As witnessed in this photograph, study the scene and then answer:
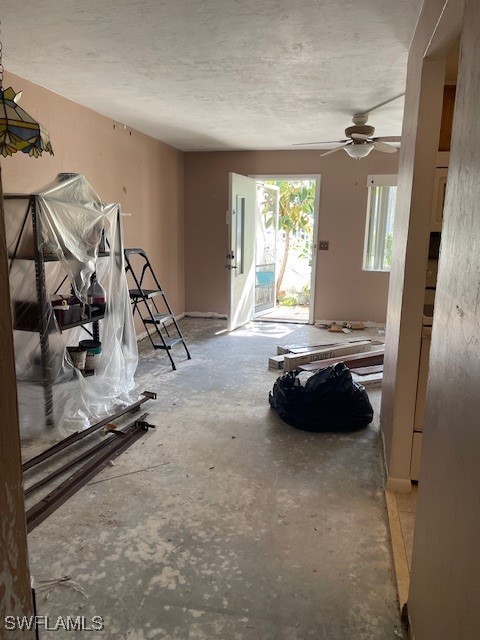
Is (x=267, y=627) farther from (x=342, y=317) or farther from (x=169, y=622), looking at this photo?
(x=342, y=317)

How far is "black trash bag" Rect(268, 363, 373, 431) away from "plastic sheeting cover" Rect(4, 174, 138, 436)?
4.20 ft

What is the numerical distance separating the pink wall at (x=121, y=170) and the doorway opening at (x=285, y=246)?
1.20 m

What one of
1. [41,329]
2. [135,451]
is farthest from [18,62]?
[135,451]

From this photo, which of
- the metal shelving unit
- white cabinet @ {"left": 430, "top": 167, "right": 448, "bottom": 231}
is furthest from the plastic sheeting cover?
white cabinet @ {"left": 430, "top": 167, "right": 448, "bottom": 231}

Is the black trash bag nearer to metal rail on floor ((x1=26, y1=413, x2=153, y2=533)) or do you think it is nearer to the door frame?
metal rail on floor ((x1=26, y1=413, x2=153, y2=533))

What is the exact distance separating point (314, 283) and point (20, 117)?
4851 mm

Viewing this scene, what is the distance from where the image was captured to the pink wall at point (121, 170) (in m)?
3.39

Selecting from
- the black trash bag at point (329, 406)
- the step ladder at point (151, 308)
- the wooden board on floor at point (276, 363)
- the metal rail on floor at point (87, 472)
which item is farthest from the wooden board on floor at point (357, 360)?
the metal rail on floor at point (87, 472)

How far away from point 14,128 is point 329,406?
2427mm

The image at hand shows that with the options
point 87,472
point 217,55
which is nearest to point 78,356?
point 87,472

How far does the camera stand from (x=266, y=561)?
184cm

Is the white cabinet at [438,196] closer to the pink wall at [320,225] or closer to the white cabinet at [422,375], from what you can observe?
the white cabinet at [422,375]

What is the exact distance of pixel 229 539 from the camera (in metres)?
1.97

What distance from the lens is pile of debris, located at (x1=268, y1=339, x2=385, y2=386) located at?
411cm
